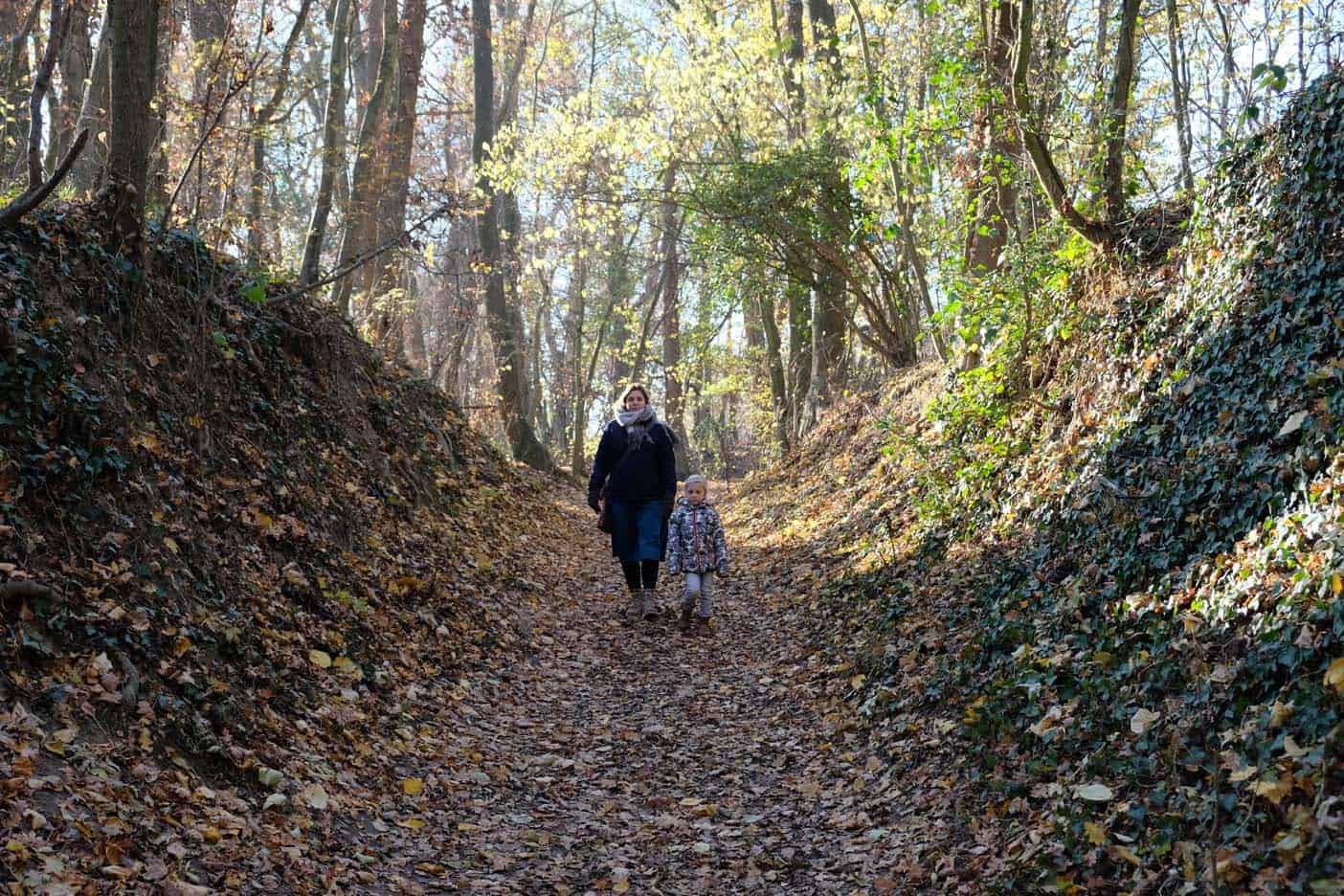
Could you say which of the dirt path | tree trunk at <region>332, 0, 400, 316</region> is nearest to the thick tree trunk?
the dirt path

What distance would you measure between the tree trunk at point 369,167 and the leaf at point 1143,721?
1071cm

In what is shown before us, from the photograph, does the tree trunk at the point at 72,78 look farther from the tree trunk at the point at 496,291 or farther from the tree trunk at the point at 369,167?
the tree trunk at the point at 496,291

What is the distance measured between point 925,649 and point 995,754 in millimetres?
1870

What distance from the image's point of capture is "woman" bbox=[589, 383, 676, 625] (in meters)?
9.72

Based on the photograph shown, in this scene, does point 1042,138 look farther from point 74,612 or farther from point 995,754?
point 74,612

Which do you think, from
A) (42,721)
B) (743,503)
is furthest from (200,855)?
(743,503)

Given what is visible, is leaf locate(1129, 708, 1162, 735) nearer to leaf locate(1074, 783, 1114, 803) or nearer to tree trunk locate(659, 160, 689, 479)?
leaf locate(1074, 783, 1114, 803)

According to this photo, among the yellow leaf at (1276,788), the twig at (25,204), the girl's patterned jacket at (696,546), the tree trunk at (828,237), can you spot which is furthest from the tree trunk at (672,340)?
the yellow leaf at (1276,788)

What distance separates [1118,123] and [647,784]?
6.77m

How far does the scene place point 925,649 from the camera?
682cm

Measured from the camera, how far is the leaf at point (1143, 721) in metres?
4.27

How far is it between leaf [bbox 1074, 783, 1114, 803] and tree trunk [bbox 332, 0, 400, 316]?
10738mm

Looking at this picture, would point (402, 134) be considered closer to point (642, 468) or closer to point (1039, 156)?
point (642, 468)

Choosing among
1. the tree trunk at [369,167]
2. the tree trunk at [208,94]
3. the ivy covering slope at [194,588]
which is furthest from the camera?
the tree trunk at [369,167]
